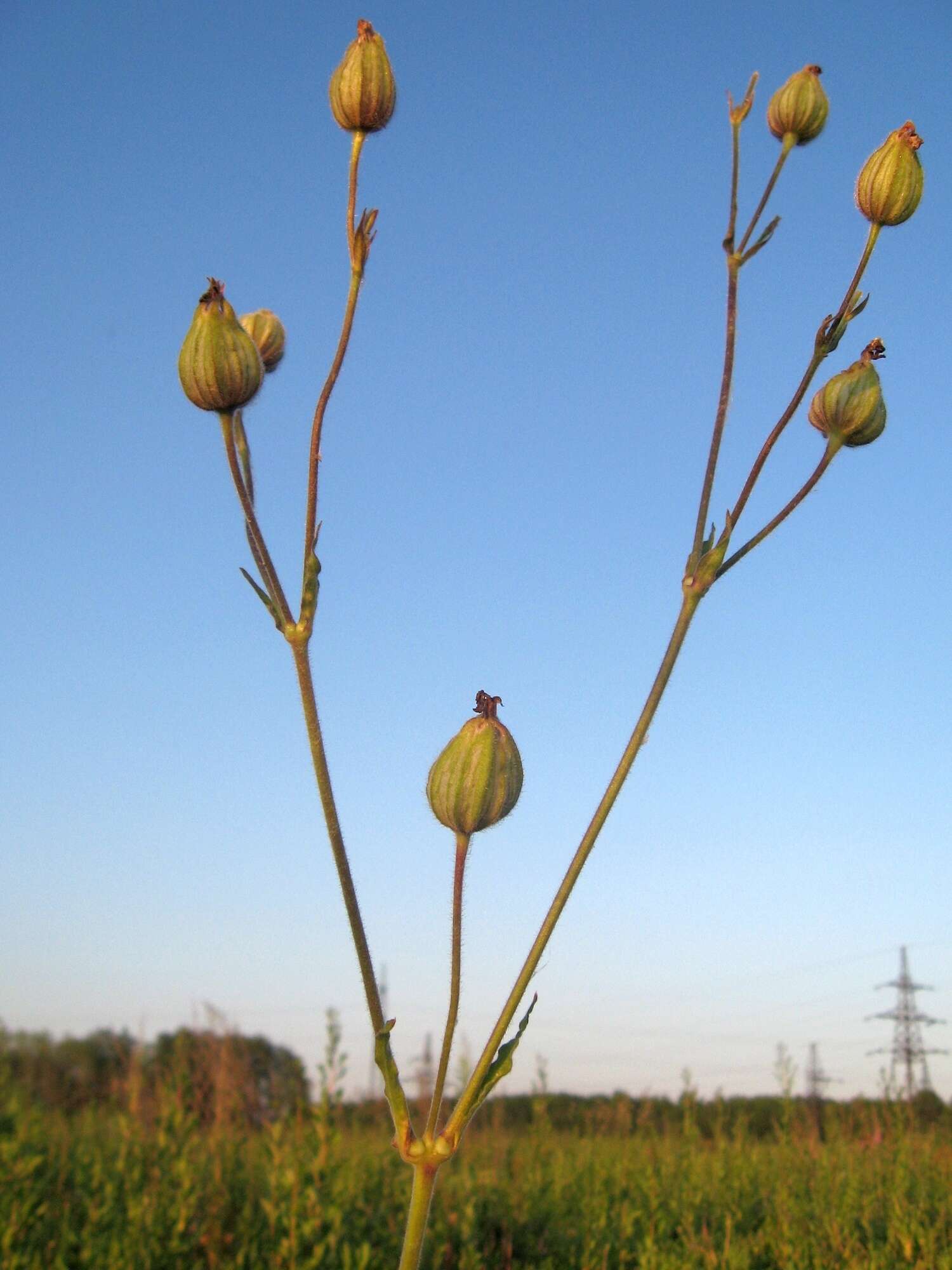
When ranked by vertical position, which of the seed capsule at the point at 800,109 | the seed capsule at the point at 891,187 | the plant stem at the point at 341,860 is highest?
the seed capsule at the point at 800,109

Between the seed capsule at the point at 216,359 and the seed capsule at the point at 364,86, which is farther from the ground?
the seed capsule at the point at 364,86

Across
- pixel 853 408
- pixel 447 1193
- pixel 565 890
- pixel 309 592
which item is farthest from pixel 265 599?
pixel 447 1193

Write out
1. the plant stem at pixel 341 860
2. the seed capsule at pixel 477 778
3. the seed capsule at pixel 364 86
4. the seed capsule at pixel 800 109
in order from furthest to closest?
the seed capsule at pixel 800 109, the seed capsule at pixel 364 86, the seed capsule at pixel 477 778, the plant stem at pixel 341 860

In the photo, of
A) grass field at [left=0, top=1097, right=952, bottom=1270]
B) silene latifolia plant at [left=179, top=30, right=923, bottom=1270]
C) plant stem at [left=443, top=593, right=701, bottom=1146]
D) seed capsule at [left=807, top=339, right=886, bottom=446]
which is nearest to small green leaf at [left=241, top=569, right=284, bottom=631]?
silene latifolia plant at [left=179, top=30, right=923, bottom=1270]

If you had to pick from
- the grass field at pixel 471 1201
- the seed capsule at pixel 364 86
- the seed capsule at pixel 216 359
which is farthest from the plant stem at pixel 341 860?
the grass field at pixel 471 1201

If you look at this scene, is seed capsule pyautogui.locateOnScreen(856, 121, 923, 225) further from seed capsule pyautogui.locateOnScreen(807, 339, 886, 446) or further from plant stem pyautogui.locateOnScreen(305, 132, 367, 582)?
plant stem pyautogui.locateOnScreen(305, 132, 367, 582)

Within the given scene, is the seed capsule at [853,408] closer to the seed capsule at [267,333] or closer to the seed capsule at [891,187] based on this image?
the seed capsule at [891,187]

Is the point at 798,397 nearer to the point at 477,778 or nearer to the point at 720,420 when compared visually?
the point at 720,420
